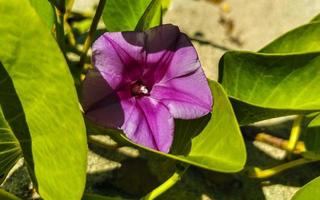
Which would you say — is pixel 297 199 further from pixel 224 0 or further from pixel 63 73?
pixel 224 0

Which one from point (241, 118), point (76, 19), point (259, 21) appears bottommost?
point (259, 21)

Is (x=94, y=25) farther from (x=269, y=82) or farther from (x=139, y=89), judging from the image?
(x=269, y=82)

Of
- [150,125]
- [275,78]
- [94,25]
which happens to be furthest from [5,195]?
[275,78]

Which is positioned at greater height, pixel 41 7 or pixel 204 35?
pixel 41 7

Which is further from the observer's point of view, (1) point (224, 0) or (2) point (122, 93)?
(1) point (224, 0)

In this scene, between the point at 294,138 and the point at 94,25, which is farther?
the point at 294,138

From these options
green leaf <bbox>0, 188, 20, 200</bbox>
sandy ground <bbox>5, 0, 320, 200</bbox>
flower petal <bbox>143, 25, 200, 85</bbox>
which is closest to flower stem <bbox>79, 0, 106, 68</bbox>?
flower petal <bbox>143, 25, 200, 85</bbox>

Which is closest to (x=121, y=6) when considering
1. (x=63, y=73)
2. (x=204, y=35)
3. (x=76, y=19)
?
(x=63, y=73)

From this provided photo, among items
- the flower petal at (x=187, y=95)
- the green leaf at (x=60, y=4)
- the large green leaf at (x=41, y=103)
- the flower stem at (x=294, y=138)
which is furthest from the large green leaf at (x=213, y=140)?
the flower stem at (x=294, y=138)
